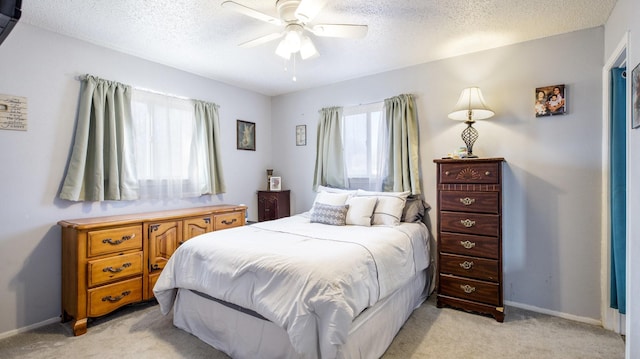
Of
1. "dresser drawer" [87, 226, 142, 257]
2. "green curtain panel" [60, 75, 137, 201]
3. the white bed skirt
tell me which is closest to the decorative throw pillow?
the white bed skirt

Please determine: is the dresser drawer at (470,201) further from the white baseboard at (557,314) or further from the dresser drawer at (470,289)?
the white baseboard at (557,314)

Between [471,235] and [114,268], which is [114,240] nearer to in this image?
[114,268]

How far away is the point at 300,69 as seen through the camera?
343cm

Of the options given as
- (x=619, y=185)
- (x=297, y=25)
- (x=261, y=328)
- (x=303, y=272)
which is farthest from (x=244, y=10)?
(x=619, y=185)

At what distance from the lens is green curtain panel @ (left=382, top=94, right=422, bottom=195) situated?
10.7 feet

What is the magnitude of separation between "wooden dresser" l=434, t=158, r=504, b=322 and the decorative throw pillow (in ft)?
2.93

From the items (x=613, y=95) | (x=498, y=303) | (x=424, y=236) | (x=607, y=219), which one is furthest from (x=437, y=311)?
(x=613, y=95)

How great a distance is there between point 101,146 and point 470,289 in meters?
3.51

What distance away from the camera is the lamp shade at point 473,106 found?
2.69 meters

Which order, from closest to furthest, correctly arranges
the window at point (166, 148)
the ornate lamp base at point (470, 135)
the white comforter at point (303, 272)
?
the white comforter at point (303, 272) < the ornate lamp base at point (470, 135) < the window at point (166, 148)

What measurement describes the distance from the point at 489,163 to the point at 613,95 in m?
0.99

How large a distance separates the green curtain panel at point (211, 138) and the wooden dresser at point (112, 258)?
2.55 ft

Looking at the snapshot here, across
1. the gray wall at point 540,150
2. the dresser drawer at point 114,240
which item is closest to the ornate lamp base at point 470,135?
the gray wall at point 540,150

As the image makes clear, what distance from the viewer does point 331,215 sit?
2.97 m
